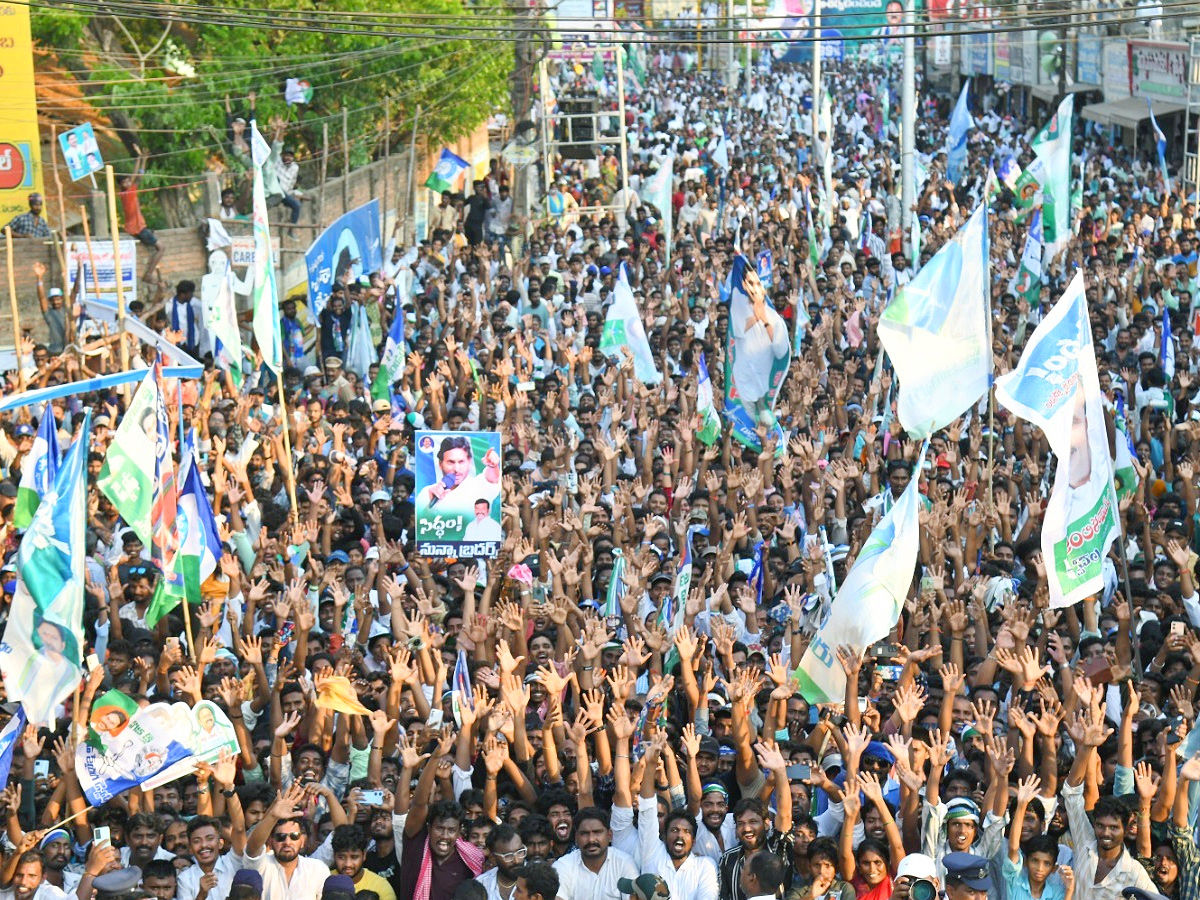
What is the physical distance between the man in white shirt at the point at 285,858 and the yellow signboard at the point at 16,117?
40.6 feet

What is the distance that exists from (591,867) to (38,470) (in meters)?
4.20

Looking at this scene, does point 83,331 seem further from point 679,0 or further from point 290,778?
point 679,0

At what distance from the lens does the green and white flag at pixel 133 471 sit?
9.20m

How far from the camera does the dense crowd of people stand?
6.83 meters

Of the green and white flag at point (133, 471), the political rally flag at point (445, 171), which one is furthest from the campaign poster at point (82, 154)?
the green and white flag at point (133, 471)

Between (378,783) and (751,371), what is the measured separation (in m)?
5.52

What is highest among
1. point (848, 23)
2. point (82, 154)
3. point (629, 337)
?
point (848, 23)

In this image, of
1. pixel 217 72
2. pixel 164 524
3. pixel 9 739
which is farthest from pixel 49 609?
pixel 217 72

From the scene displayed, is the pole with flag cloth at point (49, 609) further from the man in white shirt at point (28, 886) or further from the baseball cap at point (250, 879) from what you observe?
the baseball cap at point (250, 879)

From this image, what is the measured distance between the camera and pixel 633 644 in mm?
7844

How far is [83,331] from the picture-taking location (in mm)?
14750

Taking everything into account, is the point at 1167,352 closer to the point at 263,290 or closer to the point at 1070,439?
the point at 1070,439

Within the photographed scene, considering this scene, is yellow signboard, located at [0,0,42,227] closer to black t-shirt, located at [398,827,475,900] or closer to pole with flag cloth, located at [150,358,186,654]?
pole with flag cloth, located at [150,358,186,654]

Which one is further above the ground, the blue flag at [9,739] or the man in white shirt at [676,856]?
the blue flag at [9,739]
